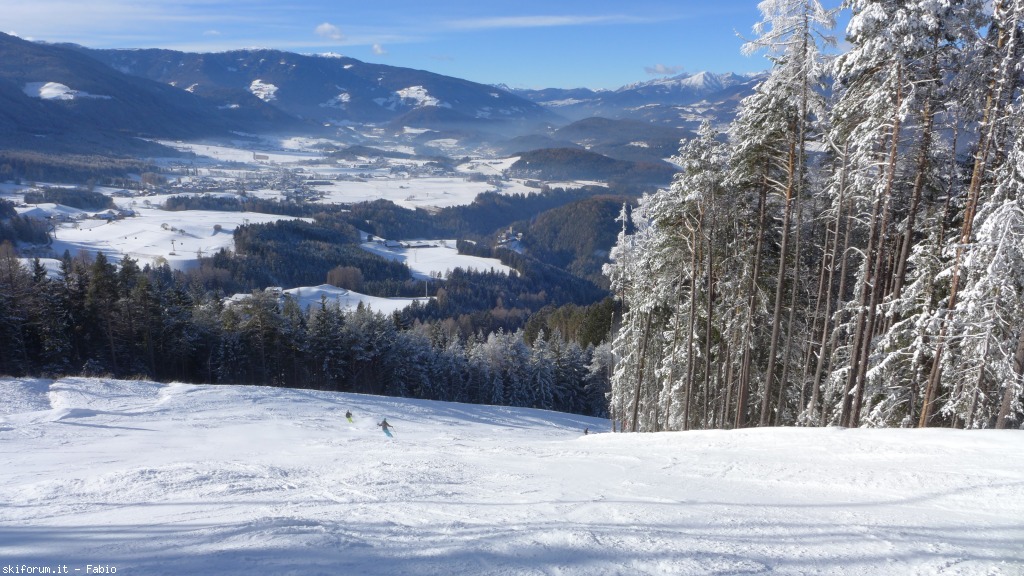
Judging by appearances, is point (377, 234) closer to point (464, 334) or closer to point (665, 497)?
point (464, 334)

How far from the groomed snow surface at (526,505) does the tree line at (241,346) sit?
2070cm

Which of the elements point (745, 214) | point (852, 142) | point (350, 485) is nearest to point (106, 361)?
point (350, 485)

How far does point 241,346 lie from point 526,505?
34.2 metres

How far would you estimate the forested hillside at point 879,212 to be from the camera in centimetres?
1112

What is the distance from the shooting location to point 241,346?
120ft

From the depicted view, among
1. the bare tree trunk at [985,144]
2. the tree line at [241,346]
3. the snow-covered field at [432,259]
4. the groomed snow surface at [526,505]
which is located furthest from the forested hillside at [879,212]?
the snow-covered field at [432,259]

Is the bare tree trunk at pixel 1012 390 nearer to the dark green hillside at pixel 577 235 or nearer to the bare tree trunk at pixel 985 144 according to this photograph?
the bare tree trunk at pixel 985 144

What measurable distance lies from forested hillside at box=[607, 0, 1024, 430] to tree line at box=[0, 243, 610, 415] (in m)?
26.1

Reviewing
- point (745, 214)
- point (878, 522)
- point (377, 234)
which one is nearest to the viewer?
point (878, 522)

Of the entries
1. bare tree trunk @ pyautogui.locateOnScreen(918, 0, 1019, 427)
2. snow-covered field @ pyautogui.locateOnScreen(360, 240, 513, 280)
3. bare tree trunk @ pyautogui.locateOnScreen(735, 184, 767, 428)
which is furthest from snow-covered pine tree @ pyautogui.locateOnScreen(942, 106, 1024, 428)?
snow-covered field @ pyautogui.locateOnScreen(360, 240, 513, 280)

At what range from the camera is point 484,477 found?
920 centimetres

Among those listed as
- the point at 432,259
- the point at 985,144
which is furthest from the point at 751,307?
the point at 432,259

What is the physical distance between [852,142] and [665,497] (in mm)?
9875

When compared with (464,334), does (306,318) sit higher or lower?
higher
